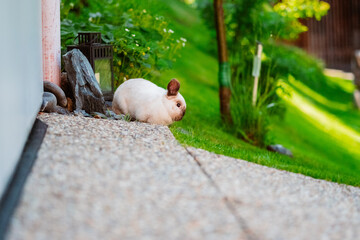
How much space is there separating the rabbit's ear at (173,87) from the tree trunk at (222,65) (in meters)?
2.52

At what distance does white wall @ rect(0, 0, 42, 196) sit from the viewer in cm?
341

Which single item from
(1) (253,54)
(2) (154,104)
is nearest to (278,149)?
(1) (253,54)

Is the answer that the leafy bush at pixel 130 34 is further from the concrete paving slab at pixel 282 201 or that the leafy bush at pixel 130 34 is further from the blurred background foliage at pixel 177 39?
the concrete paving slab at pixel 282 201

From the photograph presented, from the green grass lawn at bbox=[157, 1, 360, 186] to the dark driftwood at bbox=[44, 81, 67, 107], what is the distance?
1.24m

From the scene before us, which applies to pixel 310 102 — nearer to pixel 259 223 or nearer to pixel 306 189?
pixel 306 189

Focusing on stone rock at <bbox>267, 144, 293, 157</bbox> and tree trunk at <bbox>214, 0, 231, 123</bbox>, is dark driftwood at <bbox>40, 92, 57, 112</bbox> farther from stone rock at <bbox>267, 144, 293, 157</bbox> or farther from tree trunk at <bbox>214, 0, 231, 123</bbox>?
stone rock at <bbox>267, 144, 293, 157</bbox>

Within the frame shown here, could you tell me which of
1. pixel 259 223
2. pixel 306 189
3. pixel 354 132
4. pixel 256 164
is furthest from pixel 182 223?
pixel 354 132

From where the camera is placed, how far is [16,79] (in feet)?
12.7

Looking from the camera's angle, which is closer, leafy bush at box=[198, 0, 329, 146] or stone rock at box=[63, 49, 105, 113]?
stone rock at box=[63, 49, 105, 113]

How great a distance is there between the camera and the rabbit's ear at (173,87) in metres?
5.51

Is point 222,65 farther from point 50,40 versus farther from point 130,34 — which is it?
point 50,40

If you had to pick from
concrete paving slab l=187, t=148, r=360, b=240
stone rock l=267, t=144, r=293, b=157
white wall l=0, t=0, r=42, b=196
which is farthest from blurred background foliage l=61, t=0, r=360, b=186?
white wall l=0, t=0, r=42, b=196

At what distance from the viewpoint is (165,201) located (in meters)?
3.38

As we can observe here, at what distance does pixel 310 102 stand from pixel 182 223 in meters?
13.1
